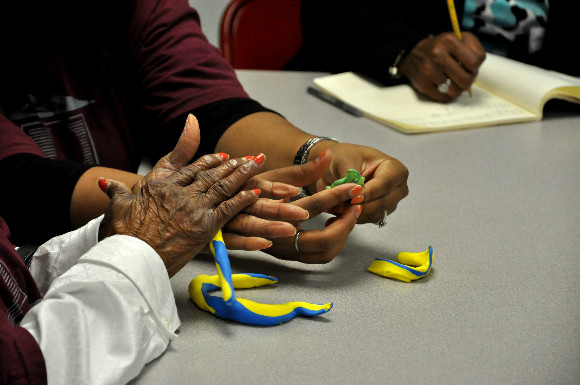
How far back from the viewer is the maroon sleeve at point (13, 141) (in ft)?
2.84

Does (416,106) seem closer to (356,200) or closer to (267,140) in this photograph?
(267,140)

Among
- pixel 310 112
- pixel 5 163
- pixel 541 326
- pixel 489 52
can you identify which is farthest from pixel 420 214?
pixel 489 52

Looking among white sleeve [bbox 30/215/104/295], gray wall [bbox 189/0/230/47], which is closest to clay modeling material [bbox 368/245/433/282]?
white sleeve [bbox 30/215/104/295]

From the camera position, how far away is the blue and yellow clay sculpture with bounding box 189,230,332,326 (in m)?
0.62

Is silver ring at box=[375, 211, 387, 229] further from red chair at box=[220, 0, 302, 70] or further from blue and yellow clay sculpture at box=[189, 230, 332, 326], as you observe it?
red chair at box=[220, 0, 302, 70]

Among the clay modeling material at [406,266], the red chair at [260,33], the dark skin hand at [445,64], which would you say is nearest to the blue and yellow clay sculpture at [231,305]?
the clay modeling material at [406,266]

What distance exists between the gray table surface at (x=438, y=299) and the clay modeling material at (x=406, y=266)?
0.01 m

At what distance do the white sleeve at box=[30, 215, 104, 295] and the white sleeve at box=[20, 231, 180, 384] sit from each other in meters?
0.08

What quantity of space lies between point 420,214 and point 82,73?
2.00ft

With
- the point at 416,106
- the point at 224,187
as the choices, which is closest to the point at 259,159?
the point at 224,187

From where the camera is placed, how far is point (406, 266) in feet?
2.35

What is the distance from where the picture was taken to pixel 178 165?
0.76 m

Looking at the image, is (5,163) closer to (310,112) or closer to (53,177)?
(53,177)

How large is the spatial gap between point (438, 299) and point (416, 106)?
0.68 m
